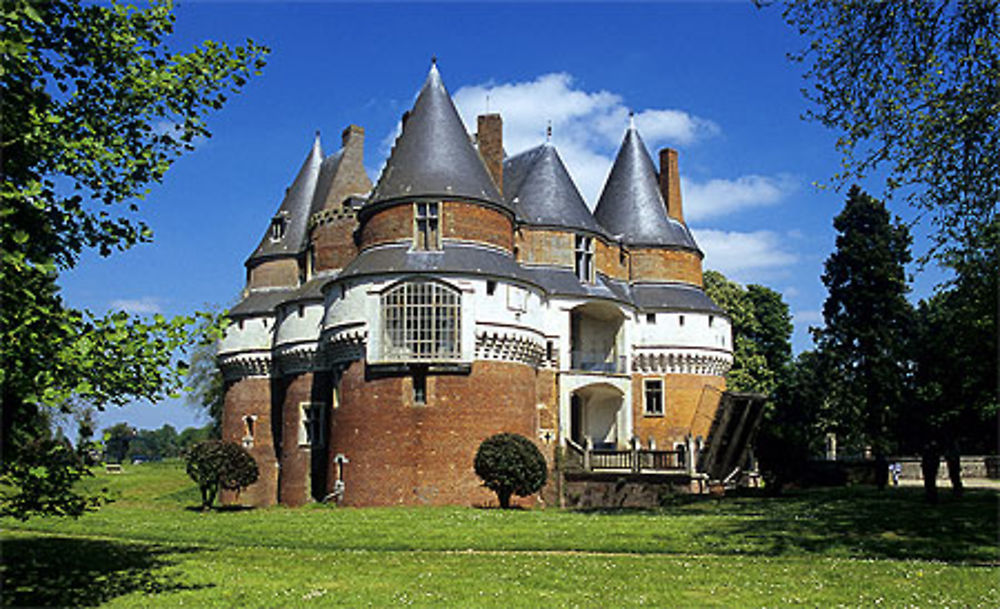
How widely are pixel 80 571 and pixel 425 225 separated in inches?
808

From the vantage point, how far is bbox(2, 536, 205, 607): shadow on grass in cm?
1330

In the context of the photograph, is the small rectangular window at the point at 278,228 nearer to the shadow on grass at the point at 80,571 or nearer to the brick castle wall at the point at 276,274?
the brick castle wall at the point at 276,274

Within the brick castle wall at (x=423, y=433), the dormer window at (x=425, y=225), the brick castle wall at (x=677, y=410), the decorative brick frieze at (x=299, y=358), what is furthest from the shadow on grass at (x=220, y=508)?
the brick castle wall at (x=677, y=410)

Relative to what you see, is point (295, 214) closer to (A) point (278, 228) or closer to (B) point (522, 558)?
(A) point (278, 228)

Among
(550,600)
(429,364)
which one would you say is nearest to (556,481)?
(429,364)

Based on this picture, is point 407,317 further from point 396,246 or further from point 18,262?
point 18,262

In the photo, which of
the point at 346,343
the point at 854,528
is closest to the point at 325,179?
the point at 346,343

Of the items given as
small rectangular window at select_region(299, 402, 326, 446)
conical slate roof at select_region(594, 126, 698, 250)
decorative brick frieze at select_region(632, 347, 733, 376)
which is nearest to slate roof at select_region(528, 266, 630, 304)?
decorative brick frieze at select_region(632, 347, 733, 376)

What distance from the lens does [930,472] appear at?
28.3 meters

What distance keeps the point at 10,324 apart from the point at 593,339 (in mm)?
33348

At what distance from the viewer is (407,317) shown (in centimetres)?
3312

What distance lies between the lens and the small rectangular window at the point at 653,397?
4412cm

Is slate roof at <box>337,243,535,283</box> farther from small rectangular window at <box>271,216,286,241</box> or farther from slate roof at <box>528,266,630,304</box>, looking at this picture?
small rectangular window at <box>271,216,286,241</box>

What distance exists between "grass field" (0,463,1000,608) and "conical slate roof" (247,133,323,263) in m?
19.2
